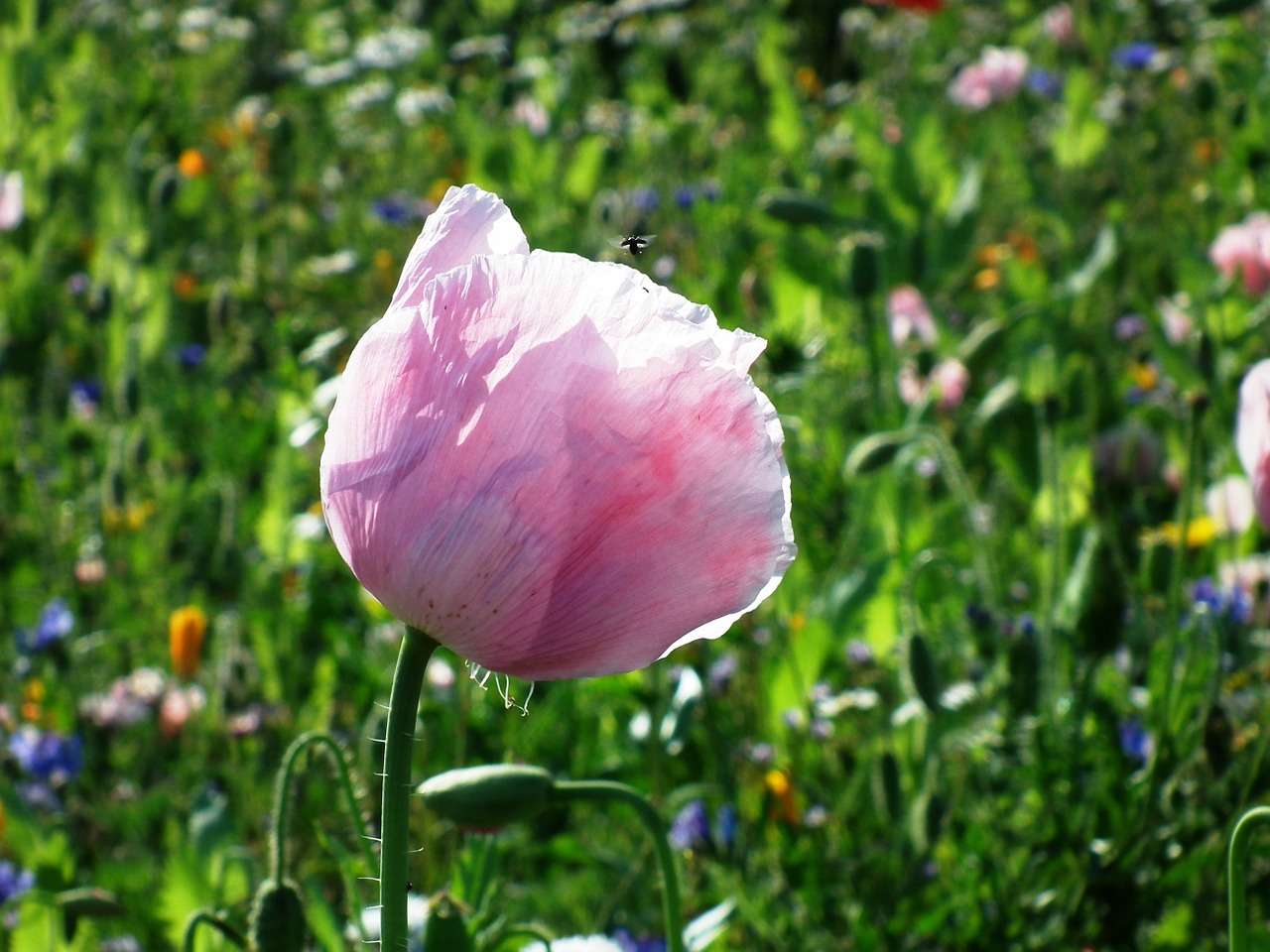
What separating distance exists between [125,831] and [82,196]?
8.31 feet

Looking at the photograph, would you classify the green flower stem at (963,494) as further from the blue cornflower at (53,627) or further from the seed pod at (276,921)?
the blue cornflower at (53,627)

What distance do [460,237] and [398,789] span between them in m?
0.22

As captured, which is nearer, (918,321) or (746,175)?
(918,321)

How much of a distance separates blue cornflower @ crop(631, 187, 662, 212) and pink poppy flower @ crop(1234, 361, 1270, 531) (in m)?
2.07

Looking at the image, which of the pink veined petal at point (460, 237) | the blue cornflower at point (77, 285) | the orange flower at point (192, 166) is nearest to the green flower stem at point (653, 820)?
the pink veined petal at point (460, 237)

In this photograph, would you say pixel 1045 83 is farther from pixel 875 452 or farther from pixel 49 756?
pixel 49 756

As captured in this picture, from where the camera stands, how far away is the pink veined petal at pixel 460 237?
578mm

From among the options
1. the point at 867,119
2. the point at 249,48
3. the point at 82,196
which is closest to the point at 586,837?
the point at 867,119

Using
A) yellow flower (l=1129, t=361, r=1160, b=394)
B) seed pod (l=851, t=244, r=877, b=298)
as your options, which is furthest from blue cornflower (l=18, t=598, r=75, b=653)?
yellow flower (l=1129, t=361, r=1160, b=394)

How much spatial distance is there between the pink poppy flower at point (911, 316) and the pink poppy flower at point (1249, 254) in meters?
0.43

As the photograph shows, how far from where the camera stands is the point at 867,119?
2.68 metres

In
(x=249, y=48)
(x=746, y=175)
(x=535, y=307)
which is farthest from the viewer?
(x=249, y=48)

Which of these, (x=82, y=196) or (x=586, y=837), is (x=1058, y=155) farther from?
(x=82, y=196)

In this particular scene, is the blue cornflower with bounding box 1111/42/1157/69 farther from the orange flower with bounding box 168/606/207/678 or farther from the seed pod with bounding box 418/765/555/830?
the seed pod with bounding box 418/765/555/830
